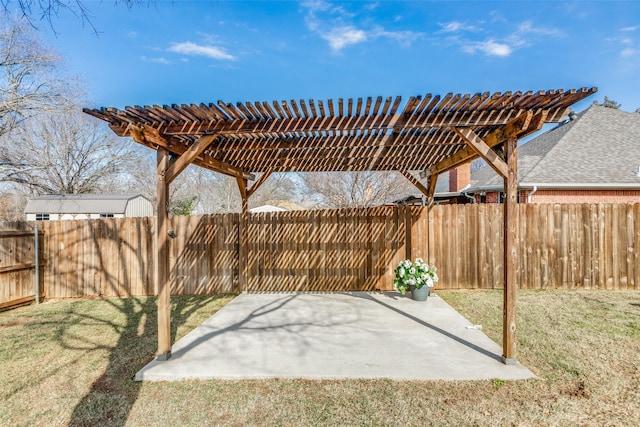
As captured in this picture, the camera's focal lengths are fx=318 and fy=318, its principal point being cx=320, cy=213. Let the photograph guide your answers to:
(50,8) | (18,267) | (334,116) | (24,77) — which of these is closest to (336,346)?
(334,116)

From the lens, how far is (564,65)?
8.82 metres

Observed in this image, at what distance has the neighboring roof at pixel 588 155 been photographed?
8297 mm

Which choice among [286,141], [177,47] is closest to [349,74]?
[177,47]

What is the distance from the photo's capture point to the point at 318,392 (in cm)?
263

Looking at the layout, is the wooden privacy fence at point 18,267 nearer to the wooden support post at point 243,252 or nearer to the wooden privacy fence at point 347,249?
the wooden privacy fence at point 347,249

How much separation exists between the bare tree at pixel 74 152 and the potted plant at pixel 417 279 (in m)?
16.1

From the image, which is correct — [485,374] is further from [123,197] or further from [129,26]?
[123,197]

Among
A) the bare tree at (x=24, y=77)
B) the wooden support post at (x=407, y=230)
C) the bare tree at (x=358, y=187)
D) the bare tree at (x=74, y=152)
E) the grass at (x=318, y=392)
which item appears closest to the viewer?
the grass at (x=318, y=392)

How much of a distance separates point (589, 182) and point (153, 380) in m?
10.2

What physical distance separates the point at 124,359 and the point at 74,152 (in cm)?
1905

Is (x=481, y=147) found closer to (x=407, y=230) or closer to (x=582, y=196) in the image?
(x=407, y=230)

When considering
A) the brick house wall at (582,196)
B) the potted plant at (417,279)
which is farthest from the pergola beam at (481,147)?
the brick house wall at (582,196)

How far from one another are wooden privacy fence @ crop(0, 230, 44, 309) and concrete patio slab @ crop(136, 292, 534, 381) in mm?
3749

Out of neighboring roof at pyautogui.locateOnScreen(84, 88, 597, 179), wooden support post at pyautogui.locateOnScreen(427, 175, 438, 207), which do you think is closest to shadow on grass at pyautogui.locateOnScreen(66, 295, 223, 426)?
neighboring roof at pyautogui.locateOnScreen(84, 88, 597, 179)
